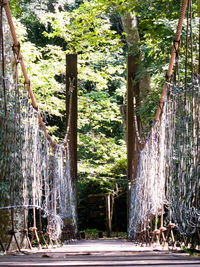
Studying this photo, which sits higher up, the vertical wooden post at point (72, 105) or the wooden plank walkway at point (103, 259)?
the vertical wooden post at point (72, 105)

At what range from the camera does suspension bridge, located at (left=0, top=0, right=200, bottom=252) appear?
5.85 feet

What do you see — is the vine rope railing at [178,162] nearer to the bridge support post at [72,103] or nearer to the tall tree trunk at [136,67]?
the tall tree trunk at [136,67]

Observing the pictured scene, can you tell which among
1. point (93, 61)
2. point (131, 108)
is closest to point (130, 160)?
point (131, 108)

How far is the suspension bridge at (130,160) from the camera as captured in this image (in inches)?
70.2

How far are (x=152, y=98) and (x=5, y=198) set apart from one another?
208 centimetres

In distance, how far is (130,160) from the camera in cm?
507

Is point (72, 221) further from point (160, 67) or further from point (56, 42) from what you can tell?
point (56, 42)

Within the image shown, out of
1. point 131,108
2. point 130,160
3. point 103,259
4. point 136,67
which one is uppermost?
point 136,67

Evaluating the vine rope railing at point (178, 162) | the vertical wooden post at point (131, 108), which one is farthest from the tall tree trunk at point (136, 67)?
the vine rope railing at point (178, 162)

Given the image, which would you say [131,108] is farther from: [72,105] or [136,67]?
[72,105]

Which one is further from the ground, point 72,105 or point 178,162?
point 72,105

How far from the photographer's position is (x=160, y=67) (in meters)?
4.28

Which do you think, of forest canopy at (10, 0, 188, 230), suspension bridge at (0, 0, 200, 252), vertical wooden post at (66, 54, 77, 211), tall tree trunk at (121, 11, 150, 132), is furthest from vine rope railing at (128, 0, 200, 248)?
forest canopy at (10, 0, 188, 230)

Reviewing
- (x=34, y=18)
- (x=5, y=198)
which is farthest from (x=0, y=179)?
(x=34, y=18)
